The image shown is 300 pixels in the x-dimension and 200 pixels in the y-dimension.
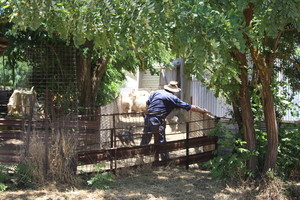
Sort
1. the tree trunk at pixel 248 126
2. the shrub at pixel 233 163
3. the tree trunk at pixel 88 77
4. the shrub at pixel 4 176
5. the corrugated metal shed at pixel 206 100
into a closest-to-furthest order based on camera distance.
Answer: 1. the shrub at pixel 4 176
2. the shrub at pixel 233 163
3. the tree trunk at pixel 248 126
4. the tree trunk at pixel 88 77
5. the corrugated metal shed at pixel 206 100

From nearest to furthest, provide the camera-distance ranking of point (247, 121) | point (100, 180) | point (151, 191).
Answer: point (151, 191), point (100, 180), point (247, 121)

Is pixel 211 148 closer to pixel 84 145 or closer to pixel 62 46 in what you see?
pixel 84 145

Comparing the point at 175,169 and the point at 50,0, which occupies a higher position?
the point at 50,0

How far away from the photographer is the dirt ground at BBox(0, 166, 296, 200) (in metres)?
5.75

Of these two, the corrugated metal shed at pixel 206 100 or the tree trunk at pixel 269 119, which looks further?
the corrugated metal shed at pixel 206 100

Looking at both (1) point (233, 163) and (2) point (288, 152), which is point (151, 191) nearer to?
(1) point (233, 163)

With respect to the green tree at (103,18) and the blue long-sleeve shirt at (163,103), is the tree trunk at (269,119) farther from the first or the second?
the blue long-sleeve shirt at (163,103)

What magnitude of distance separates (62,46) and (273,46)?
5408mm

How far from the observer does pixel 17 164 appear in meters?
6.29

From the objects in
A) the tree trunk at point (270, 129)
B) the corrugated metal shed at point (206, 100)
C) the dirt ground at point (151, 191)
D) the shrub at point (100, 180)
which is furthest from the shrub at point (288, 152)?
the corrugated metal shed at point (206, 100)

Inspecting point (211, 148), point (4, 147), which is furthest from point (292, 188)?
point (4, 147)

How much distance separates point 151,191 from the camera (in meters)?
6.11

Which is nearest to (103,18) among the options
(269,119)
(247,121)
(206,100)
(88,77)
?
(247,121)

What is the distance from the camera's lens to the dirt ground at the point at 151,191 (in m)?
5.75
